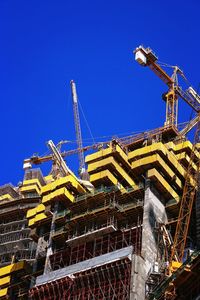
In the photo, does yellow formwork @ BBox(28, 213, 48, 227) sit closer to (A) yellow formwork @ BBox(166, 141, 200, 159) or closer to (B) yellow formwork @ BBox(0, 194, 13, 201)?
(A) yellow formwork @ BBox(166, 141, 200, 159)

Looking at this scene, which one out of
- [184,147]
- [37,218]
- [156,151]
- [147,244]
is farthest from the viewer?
[37,218]

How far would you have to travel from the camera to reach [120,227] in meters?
123

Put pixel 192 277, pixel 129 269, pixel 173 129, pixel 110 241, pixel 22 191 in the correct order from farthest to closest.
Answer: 1. pixel 22 191
2. pixel 173 129
3. pixel 110 241
4. pixel 129 269
5. pixel 192 277

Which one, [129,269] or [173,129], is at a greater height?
[173,129]

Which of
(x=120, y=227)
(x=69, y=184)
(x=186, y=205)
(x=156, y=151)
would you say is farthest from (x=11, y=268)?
(x=186, y=205)

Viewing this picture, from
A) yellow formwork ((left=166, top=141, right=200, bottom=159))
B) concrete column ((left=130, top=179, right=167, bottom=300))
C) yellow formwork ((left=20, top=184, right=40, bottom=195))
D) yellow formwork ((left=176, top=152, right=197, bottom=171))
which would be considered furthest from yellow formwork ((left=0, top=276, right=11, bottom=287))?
yellow formwork ((left=166, top=141, right=200, bottom=159))

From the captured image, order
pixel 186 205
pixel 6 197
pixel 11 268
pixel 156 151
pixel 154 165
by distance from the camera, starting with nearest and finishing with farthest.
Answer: pixel 186 205
pixel 154 165
pixel 156 151
pixel 11 268
pixel 6 197

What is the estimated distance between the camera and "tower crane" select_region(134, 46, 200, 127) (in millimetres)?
154375

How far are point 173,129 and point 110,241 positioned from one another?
30.3 meters

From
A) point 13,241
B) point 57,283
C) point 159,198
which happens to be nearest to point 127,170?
point 159,198

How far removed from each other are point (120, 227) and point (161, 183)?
327 inches

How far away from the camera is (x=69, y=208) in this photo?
12888 centimetres

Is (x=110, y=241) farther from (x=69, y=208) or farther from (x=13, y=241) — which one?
(x=13, y=241)

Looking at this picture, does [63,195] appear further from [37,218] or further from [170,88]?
[170,88]
